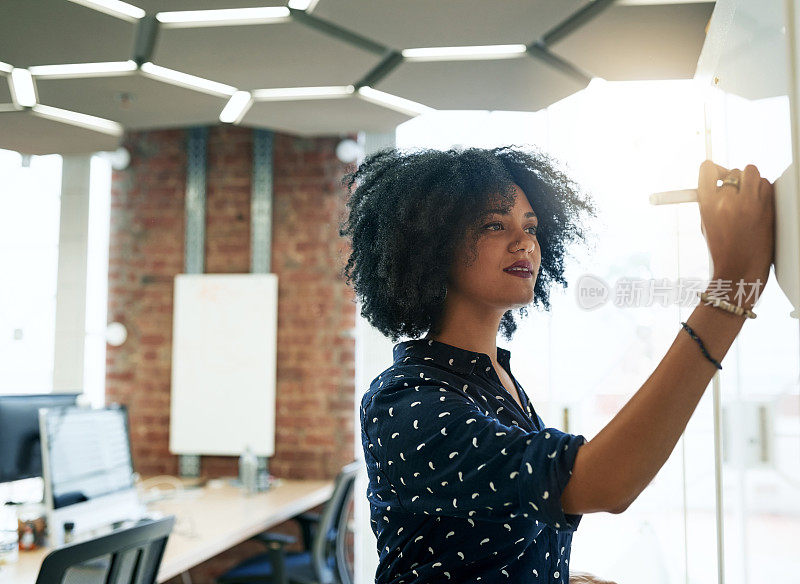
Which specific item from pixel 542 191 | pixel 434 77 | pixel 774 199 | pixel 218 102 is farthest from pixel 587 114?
pixel 774 199

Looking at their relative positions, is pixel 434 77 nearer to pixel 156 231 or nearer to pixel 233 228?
pixel 233 228

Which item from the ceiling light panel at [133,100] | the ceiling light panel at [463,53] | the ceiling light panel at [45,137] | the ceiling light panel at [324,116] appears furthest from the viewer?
the ceiling light panel at [45,137]

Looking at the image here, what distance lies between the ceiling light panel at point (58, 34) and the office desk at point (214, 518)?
6.31 ft

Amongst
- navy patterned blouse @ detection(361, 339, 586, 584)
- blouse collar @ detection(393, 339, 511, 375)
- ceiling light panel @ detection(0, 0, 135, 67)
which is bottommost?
navy patterned blouse @ detection(361, 339, 586, 584)

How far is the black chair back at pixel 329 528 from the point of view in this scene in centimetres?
327

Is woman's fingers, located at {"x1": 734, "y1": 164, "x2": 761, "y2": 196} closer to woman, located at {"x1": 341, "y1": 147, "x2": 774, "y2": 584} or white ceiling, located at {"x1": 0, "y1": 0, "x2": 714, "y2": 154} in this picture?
woman, located at {"x1": 341, "y1": 147, "x2": 774, "y2": 584}

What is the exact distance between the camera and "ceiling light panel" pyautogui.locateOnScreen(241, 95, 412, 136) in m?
3.54

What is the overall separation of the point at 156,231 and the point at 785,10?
14.2ft

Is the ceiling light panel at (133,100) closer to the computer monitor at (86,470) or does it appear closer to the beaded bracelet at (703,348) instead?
the computer monitor at (86,470)

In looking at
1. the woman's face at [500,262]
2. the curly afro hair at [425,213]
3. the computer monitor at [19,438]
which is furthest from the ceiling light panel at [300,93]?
the woman's face at [500,262]

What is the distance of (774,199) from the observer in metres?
0.75

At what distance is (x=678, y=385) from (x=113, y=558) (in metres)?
1.75

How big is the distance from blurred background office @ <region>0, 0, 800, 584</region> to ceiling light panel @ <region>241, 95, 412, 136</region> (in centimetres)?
2

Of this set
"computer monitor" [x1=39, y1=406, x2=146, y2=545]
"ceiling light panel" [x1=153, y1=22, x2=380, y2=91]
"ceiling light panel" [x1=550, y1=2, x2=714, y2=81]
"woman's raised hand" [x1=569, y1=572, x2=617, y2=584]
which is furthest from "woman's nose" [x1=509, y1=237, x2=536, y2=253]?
"computer monitor" [x1=39, y1=406, x2=146, y2=545]
